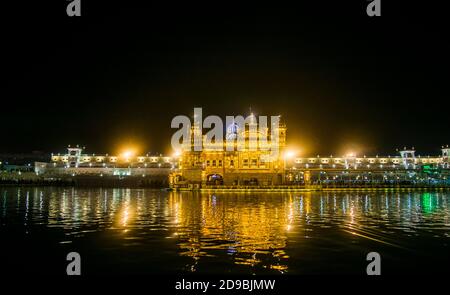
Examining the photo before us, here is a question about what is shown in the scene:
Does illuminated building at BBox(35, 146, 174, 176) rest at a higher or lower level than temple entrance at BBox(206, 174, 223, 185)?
higher

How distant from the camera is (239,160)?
83438 millimetres

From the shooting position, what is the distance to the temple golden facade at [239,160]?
82250 millimetres

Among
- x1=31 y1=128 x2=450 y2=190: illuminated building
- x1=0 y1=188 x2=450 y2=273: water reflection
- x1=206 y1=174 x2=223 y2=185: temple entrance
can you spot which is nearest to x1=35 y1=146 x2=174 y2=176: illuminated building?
x1=31 y1=128 x2=450 y2=190: illuminated building

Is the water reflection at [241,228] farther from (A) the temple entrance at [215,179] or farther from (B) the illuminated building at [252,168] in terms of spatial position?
(A) the temple entrance at [215,179]

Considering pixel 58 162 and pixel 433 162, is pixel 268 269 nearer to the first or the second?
pixel 58 162

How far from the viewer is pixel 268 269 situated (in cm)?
1698

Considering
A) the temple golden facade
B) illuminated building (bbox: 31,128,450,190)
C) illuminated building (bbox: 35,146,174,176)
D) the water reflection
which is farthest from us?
illuminated building (bbox: 35,146,174,176)

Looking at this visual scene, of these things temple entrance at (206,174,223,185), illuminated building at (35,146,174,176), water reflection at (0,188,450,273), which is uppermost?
illuminated building at (35,146,174,176)

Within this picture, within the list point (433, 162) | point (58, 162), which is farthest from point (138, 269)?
point (433, 162)

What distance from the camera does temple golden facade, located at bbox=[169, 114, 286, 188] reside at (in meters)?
82.2

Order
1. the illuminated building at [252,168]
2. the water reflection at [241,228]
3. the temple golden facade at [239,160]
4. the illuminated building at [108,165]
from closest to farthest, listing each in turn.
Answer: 1. the water reflection at [241,228]
2. the illuminated building at [252,168]
3. the temple golden facade at [239,160]
4. the illuminated building at [108,165]

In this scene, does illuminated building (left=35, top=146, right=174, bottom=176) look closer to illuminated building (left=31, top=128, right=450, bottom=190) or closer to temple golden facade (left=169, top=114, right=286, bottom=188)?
illuminated building (left=31, top=128, right=450, bottom=190)

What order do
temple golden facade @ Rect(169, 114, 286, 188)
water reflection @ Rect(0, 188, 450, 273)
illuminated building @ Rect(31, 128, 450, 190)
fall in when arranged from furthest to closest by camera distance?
temple golden facade @ Rect(169, 114, 286, 188) < illuminated building @ Rect(31, 128, 450, 190) < water reflection @ Rect(0, 188, 450, 273)

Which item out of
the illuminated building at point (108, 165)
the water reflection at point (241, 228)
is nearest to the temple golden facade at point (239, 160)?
the illuminated building at point (108, 165)
